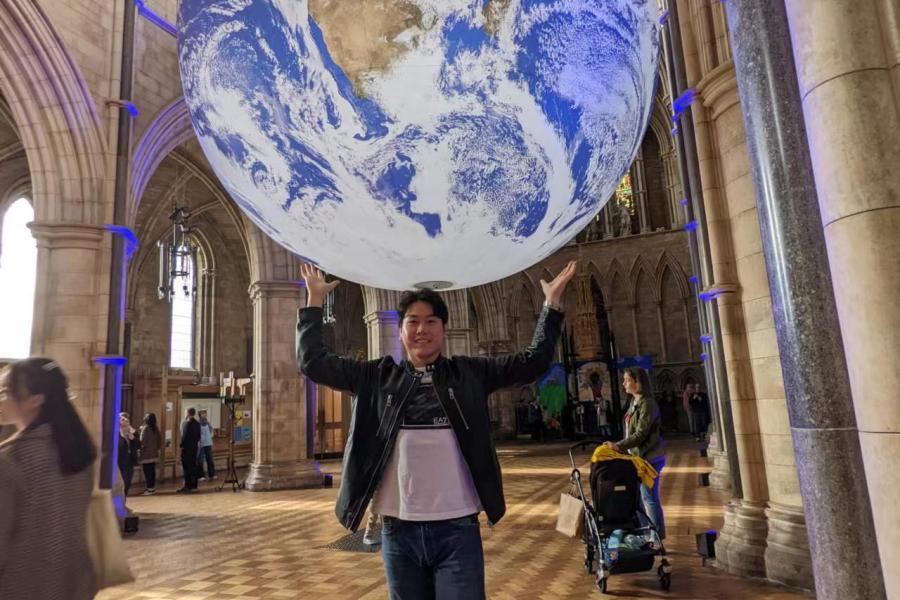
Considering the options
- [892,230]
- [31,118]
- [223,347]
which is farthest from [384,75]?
[223,347]

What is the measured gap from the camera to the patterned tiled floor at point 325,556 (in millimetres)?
4121

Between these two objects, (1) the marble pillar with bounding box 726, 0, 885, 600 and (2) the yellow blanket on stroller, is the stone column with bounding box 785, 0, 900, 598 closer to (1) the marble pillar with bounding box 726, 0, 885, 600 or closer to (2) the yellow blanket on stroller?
(1) the marble pillar with bounding box 726, 0, 885, 600

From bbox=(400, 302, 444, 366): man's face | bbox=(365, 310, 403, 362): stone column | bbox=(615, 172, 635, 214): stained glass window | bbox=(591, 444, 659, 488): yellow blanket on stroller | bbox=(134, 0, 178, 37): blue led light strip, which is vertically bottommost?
bbox=(591, 444, 659, 488): yellow blanket on stroller

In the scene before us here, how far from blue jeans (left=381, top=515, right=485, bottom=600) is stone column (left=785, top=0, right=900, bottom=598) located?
1.10m

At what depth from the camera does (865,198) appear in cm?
162

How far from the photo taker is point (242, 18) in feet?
6.47

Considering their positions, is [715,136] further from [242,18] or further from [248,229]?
[248,229]

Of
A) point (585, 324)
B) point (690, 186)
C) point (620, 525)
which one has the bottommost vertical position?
point (620, 525)

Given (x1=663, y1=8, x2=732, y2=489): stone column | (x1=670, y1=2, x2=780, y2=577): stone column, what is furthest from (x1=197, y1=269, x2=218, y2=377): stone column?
(x1=670, y1=2, x2=780, y2=577): stone column

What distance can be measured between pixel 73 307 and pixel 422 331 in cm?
705

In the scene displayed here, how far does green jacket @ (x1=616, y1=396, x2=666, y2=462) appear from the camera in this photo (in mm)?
4516

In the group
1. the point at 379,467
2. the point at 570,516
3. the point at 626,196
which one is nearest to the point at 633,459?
the point at 570,516

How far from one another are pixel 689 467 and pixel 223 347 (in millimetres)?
13978

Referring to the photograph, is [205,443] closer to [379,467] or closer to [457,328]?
[457,328]
